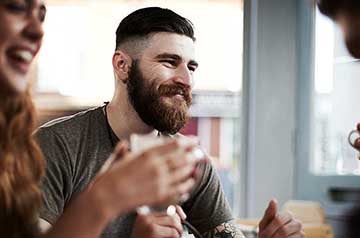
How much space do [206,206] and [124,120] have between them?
35 centimetres

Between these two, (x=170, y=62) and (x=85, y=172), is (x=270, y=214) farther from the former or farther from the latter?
(x=170, y=62)

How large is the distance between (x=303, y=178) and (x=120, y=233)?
1.84 m

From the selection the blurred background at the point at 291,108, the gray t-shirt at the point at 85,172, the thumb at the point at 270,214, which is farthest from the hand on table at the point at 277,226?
the blurred background at the point at 291,108

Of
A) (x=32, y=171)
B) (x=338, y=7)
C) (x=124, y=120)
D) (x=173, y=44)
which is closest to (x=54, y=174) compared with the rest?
(x=124, y=120)

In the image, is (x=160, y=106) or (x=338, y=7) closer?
(x=338, y=7)

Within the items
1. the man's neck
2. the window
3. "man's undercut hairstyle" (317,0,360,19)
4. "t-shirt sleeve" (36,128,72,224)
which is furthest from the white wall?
"man's undercut hairstyle" (317,0,360,19)

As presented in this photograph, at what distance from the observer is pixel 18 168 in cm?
120

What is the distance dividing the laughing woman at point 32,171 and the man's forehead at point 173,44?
92 centimetres

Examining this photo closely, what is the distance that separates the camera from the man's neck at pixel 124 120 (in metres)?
2.09

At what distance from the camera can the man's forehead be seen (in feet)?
7.00

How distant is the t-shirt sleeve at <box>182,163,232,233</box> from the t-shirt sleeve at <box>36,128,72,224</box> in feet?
1.24

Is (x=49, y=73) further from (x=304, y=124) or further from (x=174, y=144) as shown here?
(x=174, y=144)

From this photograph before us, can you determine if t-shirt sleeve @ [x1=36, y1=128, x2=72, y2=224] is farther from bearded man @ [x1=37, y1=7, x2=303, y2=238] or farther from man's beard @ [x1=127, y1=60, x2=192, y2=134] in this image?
man's beard @ [x1=127, y1=60, x2=192, y2=134]

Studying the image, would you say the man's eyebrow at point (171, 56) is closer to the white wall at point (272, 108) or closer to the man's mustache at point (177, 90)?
the man's mustache at point (177, 90)
